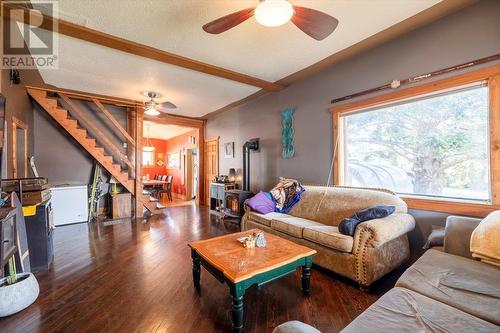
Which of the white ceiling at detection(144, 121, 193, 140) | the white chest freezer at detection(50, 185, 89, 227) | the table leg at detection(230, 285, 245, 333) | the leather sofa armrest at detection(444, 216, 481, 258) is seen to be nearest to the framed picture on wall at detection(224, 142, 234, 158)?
the white ceiling at detection(144, 121, 193, 140)

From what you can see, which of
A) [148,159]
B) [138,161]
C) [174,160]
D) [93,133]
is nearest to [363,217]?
[138,161]

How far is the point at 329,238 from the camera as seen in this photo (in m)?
2.40

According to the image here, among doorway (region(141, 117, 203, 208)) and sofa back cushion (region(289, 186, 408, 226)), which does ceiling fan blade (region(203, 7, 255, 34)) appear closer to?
sofa back cushion (region(289, 186, 408, 226))

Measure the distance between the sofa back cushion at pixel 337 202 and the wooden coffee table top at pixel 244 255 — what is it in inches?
43.8

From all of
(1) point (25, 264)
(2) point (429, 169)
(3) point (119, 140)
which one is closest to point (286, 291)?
(2) point (429, 169)

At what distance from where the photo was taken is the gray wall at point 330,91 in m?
2.27

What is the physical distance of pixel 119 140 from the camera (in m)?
5.86

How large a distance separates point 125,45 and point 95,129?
3.08 metres

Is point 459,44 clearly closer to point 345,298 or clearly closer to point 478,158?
point 478,158

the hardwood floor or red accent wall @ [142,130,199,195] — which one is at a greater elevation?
red accent wall @ [142,130,199,195]

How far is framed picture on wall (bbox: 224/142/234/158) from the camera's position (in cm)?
597

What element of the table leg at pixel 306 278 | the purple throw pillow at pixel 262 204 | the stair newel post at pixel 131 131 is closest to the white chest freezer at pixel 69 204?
the stair newel post at pixel 131 131

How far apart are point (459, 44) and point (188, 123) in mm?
6256

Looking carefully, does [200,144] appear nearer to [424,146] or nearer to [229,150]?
[229,150]
